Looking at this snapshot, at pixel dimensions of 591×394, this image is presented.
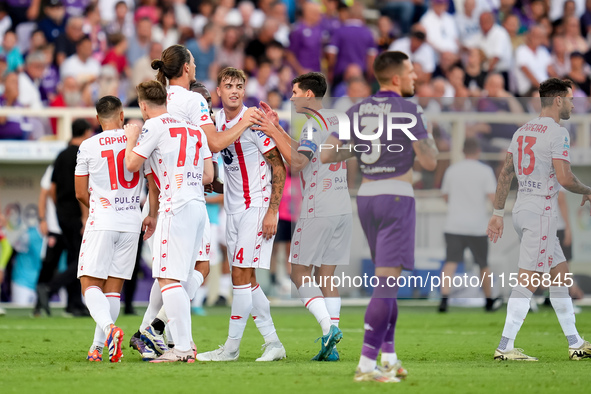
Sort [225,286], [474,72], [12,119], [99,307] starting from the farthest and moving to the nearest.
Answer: [474,72]
[225,286]
[12,119]
[99,307]

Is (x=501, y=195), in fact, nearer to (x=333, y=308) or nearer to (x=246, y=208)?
(x=333, y=308)

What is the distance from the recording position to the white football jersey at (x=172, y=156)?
7.59 metres

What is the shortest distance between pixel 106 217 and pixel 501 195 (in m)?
3.48

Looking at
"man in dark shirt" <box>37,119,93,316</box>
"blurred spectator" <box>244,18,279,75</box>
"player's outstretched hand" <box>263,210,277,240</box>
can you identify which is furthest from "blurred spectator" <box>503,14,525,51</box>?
"player's outstretched hand" <box>263,210,277,240</box>

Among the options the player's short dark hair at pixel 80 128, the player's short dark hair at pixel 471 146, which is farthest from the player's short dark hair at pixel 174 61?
the player's short dark hair at pixel 471 146

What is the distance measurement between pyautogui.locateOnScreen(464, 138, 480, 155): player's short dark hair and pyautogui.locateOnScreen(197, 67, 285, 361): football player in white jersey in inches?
277

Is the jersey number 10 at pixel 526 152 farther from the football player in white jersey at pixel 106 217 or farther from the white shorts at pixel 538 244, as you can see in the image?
the football player in white jersey at pixel 106 217

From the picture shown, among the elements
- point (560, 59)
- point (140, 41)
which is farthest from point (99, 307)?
point (560, 59)

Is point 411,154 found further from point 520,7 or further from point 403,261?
point 520,7

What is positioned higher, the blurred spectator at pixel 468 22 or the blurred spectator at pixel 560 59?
the blurred spectator at pixel 468 22

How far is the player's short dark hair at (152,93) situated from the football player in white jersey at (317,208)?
897 mm

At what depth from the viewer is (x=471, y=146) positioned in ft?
48.4

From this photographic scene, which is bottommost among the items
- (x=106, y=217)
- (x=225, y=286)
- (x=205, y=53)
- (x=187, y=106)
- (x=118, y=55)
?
(x=225, y=286)

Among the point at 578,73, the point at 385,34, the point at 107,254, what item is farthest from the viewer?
the point at 578,73
